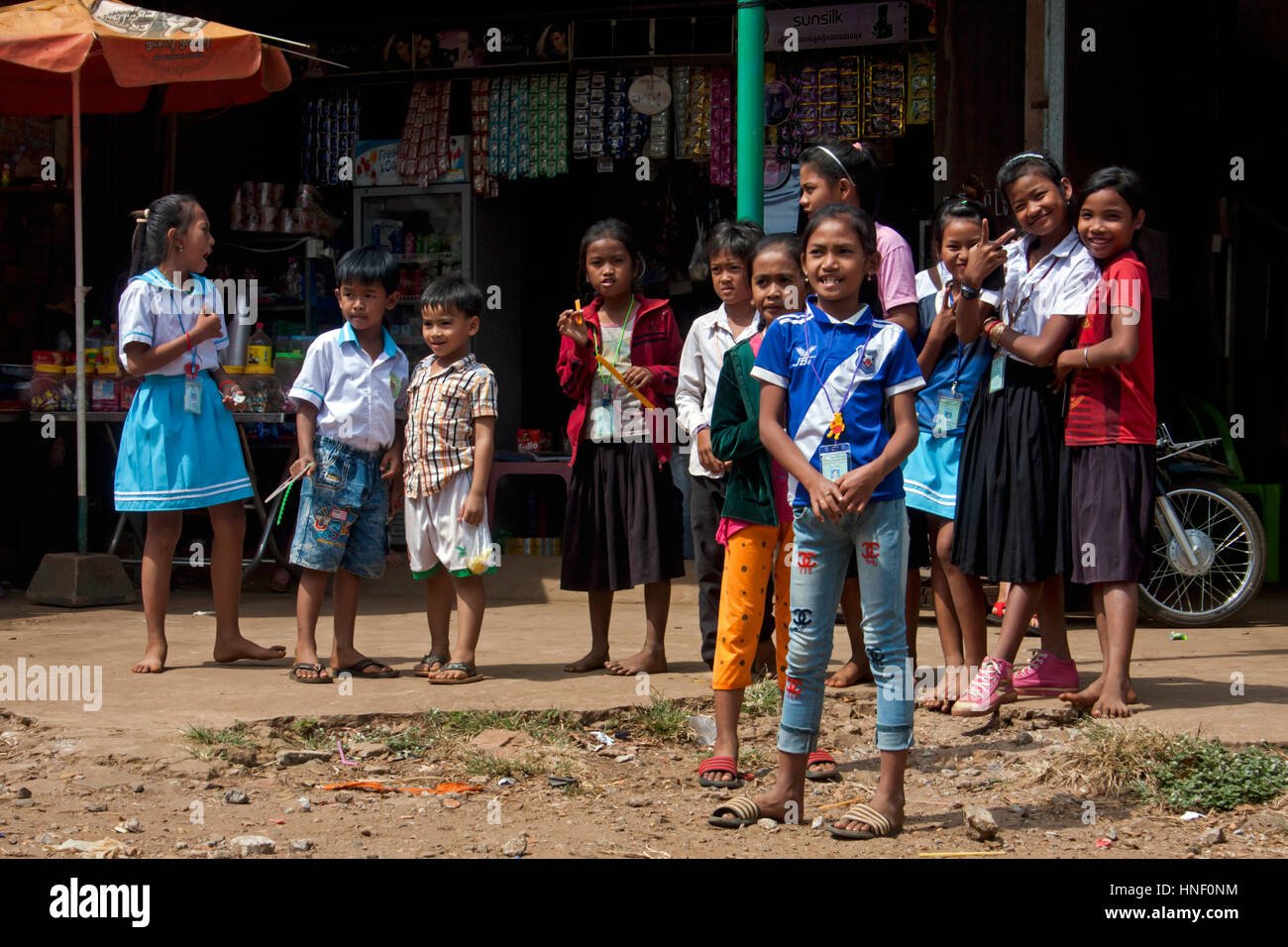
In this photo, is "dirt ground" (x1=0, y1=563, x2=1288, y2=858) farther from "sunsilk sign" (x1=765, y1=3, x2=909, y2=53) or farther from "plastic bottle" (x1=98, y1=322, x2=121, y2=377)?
"sunsilk sign" (x1=765, y1=3, x2=909, y2=53)

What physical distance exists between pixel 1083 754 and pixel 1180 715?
0.60m

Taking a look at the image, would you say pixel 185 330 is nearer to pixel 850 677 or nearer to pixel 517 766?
pixel 517 766

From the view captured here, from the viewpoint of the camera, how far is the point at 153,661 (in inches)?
192

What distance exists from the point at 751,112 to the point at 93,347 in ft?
14.5

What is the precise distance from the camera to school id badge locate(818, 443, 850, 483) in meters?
3.14

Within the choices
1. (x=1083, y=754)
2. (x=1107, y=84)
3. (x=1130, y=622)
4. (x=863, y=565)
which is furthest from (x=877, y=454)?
(x=1107, y=84)

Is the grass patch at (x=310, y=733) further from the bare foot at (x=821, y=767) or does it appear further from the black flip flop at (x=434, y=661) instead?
the bare foot at (x=821, y=767)

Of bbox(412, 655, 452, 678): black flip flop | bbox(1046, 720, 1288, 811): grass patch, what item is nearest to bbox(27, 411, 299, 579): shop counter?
bbox(412, 655, 452, 678): black flip flop

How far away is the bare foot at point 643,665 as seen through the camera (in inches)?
195

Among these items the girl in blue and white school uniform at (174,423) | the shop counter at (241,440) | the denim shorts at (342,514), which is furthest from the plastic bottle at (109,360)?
the denim shorts at (342,514)

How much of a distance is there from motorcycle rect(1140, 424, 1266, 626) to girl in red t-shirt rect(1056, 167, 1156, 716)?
2.08 metres
